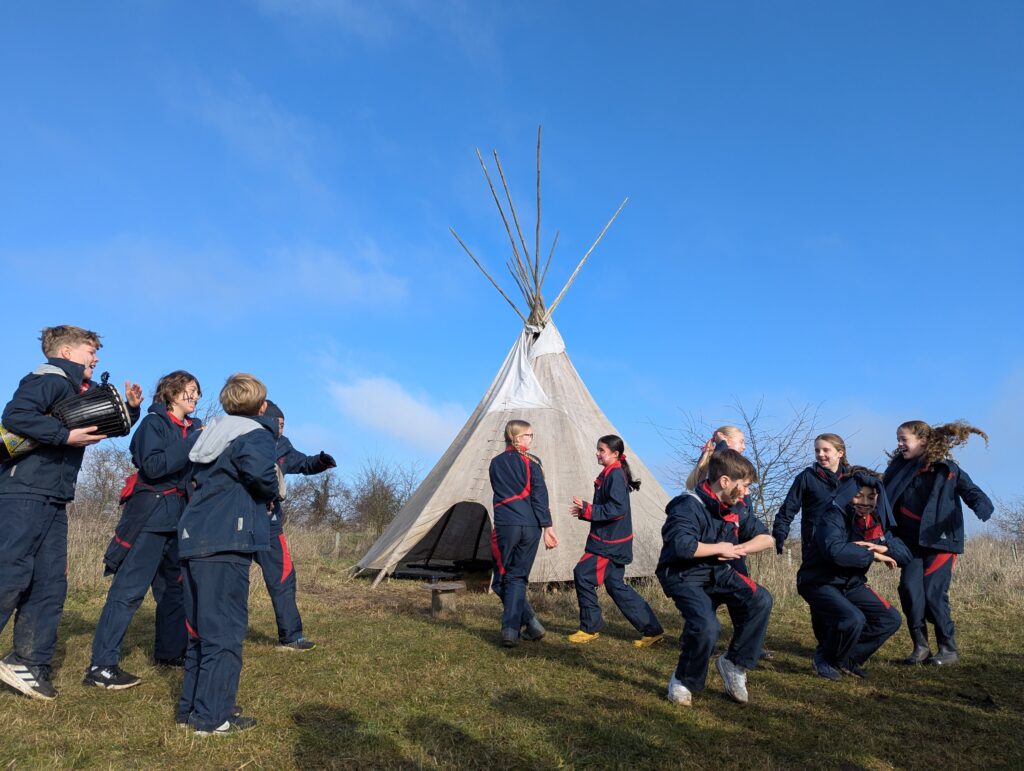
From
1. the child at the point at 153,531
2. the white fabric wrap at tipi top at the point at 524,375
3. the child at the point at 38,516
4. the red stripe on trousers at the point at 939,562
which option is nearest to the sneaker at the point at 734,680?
the red stripe on trousers at the point at 939,562

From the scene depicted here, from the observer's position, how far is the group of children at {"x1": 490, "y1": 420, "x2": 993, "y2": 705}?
3.76 metres

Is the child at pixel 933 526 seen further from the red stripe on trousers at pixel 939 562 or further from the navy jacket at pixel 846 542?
the navy jacket at pixel 846 542

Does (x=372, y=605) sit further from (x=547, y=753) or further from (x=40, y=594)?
(x=547, y=753)

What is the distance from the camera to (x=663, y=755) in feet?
9.84

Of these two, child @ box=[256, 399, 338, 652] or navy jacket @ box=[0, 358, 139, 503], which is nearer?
navy jacket @ box=[0, 358, 139, 503]

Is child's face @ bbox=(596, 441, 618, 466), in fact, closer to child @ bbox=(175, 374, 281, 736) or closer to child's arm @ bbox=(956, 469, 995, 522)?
child's arm @ bbox=(956, 469, 995, 522)

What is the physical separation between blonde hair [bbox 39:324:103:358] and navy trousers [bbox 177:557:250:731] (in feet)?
5.00

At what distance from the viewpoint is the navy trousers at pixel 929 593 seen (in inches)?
188

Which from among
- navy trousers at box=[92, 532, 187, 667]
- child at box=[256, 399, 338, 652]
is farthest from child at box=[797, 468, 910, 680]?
navy trousers at box=[92, 532, 187, 667]

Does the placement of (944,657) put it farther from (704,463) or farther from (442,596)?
(442,596)

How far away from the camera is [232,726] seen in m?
3.15

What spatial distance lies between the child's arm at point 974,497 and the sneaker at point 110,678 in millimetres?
5004

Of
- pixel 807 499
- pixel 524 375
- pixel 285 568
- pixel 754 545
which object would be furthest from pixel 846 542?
pixel 524 375

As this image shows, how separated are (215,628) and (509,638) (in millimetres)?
2417
